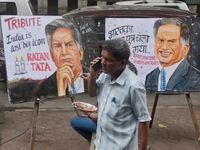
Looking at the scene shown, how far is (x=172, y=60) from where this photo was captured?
416 cm

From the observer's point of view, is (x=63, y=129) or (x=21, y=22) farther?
(x=63, y=129)

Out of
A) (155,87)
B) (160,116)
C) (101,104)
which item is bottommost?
(160,116)

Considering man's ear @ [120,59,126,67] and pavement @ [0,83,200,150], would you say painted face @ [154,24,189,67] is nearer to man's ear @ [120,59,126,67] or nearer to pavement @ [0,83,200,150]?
pavement @ [0,83,200,150]

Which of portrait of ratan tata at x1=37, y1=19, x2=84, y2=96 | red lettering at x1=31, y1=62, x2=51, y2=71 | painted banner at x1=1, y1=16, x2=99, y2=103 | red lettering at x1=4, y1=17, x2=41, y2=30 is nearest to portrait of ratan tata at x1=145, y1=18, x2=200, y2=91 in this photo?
painted banner at x1=1, y1=16, x2=99, y2=103

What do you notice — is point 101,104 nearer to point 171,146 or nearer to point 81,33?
point 81,33

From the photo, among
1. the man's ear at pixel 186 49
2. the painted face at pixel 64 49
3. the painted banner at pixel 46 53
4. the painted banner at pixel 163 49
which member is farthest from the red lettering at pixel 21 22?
the man's ear at pixel 186 49

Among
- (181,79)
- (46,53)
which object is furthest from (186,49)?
(46,53)

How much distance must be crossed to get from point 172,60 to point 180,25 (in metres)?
0.44

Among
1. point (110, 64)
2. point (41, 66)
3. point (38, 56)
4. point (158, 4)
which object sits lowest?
point (41, 66)

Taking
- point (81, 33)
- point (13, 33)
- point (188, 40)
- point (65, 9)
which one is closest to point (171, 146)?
point (188, 40)

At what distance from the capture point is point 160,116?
5.48 metres

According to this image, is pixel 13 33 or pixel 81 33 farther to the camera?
pixel 81 33

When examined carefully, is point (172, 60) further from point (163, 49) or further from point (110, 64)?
point (110, 64)

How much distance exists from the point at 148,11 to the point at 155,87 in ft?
9.67
